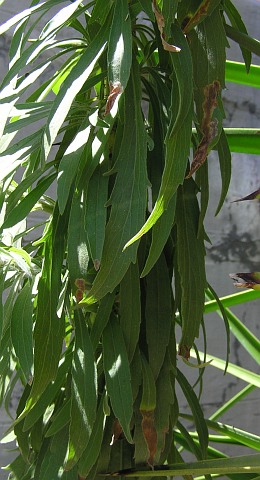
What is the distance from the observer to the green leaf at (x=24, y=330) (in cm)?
53

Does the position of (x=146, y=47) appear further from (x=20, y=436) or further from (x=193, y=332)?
(x=20, y=436)

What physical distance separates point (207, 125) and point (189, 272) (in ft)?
0.43

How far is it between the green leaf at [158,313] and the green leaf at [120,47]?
0.18 meters

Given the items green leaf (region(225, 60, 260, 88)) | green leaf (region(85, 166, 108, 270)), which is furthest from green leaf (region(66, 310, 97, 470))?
green leaf (region(225, 60, 260, 88))

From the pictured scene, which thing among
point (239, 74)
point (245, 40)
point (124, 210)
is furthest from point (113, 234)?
point (239, 74)

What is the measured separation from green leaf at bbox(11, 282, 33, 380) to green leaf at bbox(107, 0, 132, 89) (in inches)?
7.5

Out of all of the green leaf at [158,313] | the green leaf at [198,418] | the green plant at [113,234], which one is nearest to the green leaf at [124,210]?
the green plant at [113,234]

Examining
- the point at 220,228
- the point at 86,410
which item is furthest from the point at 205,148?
the point at 220,228

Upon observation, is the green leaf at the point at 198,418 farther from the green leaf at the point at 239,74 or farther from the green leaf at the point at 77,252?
the green leaf at the point at 239,74

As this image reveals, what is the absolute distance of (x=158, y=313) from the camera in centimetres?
59

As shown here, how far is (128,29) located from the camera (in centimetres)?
49

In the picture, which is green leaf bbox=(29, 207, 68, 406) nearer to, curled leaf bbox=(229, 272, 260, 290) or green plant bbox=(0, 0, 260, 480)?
green plant bbox=(0, 0, 260, 480)

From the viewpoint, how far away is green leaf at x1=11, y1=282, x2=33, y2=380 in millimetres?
530

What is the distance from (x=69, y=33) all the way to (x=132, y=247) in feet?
3.65
